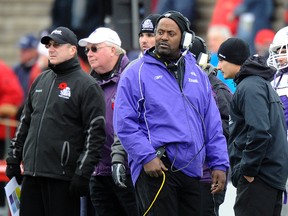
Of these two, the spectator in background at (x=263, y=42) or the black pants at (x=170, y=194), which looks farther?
the spectator in background at (x=263, y=42)

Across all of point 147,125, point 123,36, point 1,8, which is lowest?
point 1,8

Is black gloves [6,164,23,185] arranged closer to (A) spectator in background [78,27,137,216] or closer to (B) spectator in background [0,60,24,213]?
(A) spectator in background [78,27,137,216]

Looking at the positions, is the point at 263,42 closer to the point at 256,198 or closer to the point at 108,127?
the point at 108,127

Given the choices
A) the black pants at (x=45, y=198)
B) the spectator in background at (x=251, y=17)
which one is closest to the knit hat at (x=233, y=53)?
the black pants at (x=45, y=198)

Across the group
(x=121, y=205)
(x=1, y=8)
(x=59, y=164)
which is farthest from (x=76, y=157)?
(x=1, y=8)

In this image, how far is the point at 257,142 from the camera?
9.77 m

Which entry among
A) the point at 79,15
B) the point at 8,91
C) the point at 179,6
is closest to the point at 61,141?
the point at 8,91

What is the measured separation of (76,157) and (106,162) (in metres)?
0.70

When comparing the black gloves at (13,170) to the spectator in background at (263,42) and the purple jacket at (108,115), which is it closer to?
the purple jacket at (108,115)

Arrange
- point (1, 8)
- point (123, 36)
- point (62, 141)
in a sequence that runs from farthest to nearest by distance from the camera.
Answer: point (1, 8) → point (123, 36) → point (62, 141)

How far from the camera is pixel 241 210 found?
1006cm

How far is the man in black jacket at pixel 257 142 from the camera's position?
9.80 meters

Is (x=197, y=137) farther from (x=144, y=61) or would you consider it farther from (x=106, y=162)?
(x=106, y=162)

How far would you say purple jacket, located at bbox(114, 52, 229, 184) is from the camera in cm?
941
